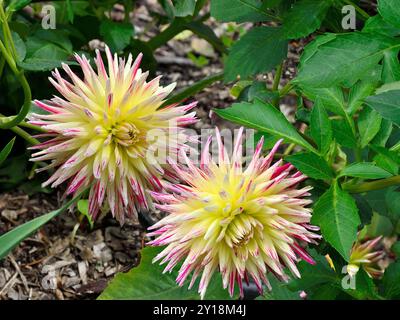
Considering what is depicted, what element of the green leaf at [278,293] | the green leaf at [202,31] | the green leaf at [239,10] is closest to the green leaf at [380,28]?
the green leaf at [239,10]

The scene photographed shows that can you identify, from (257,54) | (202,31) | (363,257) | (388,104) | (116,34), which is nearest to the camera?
(388,104)

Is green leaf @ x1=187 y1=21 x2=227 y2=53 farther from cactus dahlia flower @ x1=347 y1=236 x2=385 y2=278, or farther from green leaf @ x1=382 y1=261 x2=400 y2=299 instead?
green leaf @ x1=382 y1=261 x2=400 y2=299

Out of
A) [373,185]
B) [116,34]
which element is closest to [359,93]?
[373,185]

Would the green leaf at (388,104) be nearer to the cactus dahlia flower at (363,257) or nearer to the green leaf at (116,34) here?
the cactus dahlia flower at (363,257)

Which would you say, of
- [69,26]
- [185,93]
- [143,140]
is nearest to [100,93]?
[143,140]

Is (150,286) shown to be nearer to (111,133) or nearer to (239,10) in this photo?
(111,133)

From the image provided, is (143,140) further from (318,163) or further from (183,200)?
(318,163)
